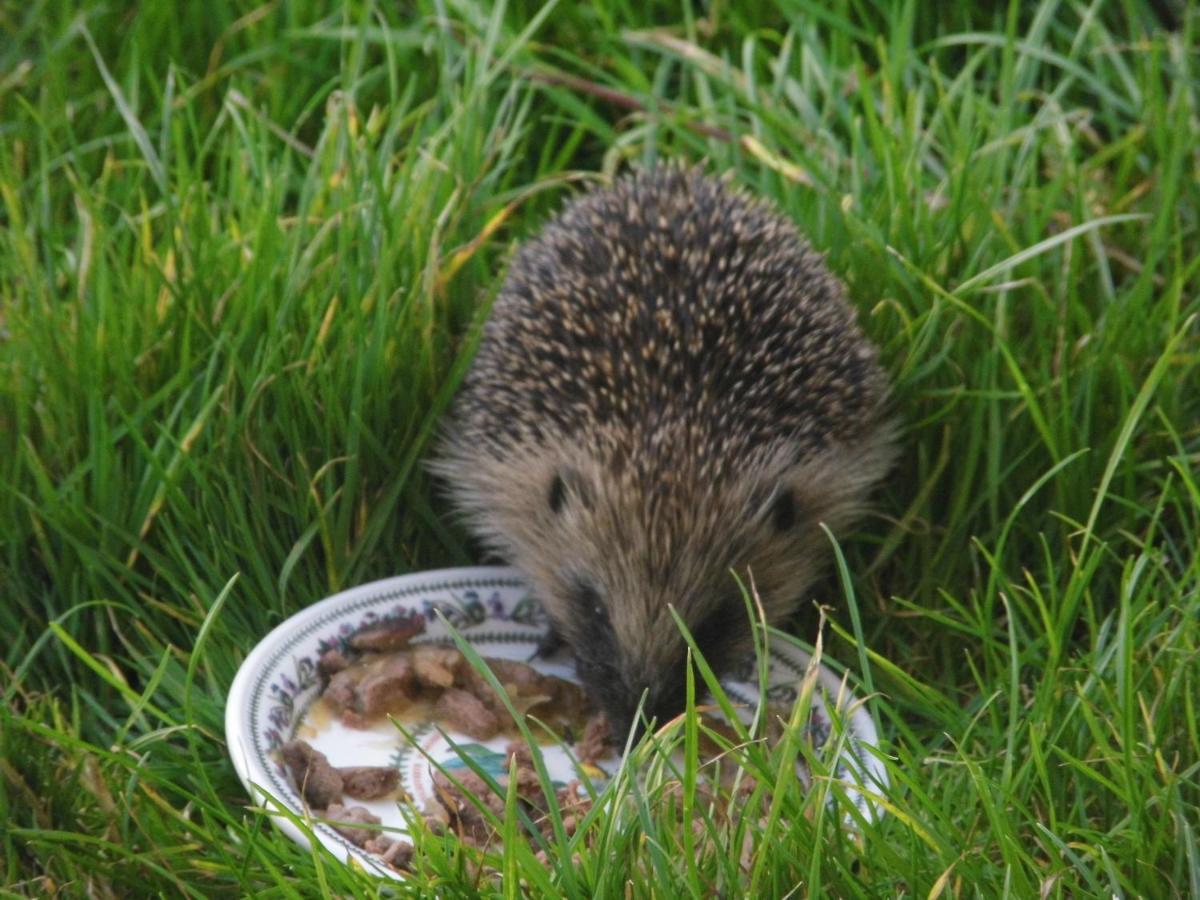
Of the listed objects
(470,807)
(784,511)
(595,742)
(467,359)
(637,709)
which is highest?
(467,359)

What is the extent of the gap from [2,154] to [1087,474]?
343cm

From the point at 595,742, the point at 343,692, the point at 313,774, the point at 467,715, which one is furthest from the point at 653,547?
the point at 313,774

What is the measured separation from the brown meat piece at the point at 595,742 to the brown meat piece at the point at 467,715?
0.72 ft

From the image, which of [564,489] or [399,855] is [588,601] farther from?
[399,855]

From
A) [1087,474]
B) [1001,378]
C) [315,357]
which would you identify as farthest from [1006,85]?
[315,357]

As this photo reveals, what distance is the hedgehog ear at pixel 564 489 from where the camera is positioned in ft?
14.4

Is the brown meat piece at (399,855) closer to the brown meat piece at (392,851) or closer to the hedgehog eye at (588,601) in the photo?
the brown meat piece at (392,851)

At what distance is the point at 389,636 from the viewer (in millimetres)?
4344

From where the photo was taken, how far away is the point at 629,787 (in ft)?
10.4

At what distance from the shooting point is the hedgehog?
420cm

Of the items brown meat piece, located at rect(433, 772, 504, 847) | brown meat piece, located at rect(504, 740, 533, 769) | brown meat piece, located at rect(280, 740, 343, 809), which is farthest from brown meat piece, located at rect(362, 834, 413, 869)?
brown meat piece, located at rect(504, 740, 533, 769)

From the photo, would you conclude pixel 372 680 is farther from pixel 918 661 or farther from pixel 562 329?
pixel 918 661

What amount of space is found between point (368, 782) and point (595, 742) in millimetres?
597

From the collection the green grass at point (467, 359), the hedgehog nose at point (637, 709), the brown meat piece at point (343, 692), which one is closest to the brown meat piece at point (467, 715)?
the brown meat piece at point (343, 692)
